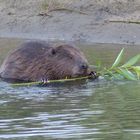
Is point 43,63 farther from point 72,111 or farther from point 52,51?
point 72,111

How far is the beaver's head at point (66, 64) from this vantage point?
9109 millimetres

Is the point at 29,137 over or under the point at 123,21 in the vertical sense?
under

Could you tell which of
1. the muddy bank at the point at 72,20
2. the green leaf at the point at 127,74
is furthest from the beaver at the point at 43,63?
the muddy bank at the point at 72,20

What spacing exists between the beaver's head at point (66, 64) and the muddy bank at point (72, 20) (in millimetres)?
3847

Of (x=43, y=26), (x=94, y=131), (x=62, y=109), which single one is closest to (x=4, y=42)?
(x=43, y=26)

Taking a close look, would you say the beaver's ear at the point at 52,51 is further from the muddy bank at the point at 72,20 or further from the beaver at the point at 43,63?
the muddy bank at the point at 72,20

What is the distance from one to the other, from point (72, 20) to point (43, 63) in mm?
5307

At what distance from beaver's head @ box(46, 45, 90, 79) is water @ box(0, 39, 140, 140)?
0.30 metres

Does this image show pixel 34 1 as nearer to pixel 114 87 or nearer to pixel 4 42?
pixel 4 42

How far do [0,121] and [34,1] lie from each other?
9490 millimetres

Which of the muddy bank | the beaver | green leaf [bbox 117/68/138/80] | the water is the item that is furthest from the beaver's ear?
the muddy bank

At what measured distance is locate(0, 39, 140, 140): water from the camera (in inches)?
226

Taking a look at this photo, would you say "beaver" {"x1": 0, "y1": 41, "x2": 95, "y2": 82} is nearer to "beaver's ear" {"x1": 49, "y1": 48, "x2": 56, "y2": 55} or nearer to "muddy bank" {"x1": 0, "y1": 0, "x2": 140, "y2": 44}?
"beaver's ear" {"x1": 49, "y1": 48, "x2": 56, "y2": 55}

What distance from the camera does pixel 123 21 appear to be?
14.0 metres
